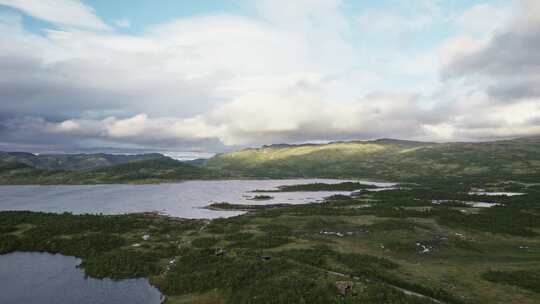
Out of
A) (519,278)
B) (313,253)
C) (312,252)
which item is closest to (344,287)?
(313,253)

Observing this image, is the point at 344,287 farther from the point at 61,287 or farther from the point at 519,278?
the point at 61,287

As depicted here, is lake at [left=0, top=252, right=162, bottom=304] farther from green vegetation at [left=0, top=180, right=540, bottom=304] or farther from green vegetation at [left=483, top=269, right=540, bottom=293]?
green vegetation at [left=483, top=269, right=540, bottom=293]

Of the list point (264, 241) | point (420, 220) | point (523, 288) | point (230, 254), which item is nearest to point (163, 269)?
point (230, 254)

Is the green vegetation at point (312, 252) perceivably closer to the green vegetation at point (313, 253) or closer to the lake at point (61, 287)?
the green vegetation at point (313, 253)

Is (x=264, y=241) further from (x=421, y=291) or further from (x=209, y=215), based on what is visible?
(x=209, y=215)

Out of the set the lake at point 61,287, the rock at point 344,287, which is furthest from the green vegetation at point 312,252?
the lake at point 61,287

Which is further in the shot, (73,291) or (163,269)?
(163,269)
